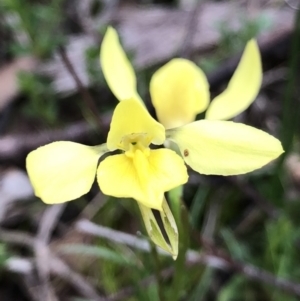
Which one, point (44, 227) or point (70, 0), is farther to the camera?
point (70, 0)

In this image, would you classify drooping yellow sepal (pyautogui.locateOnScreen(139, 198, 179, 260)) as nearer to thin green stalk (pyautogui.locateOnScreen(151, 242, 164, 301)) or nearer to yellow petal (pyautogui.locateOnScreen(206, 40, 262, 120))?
thin green stalk (pyautogui.locateOnScreen(151, 242, 164, 301))

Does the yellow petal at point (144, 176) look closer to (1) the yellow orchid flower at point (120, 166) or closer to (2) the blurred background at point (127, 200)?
(1) the yellow orchid flower at point (120, 166)

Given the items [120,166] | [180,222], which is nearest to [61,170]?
[120,166]

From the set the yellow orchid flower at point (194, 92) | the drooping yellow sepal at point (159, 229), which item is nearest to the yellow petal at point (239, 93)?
the yellow orchid flower at point (194, 92)

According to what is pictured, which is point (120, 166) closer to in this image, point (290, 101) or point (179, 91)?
point (179, 91)

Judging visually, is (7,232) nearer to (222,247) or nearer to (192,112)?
(222,247)

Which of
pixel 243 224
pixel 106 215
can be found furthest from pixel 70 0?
pixel 243 224
